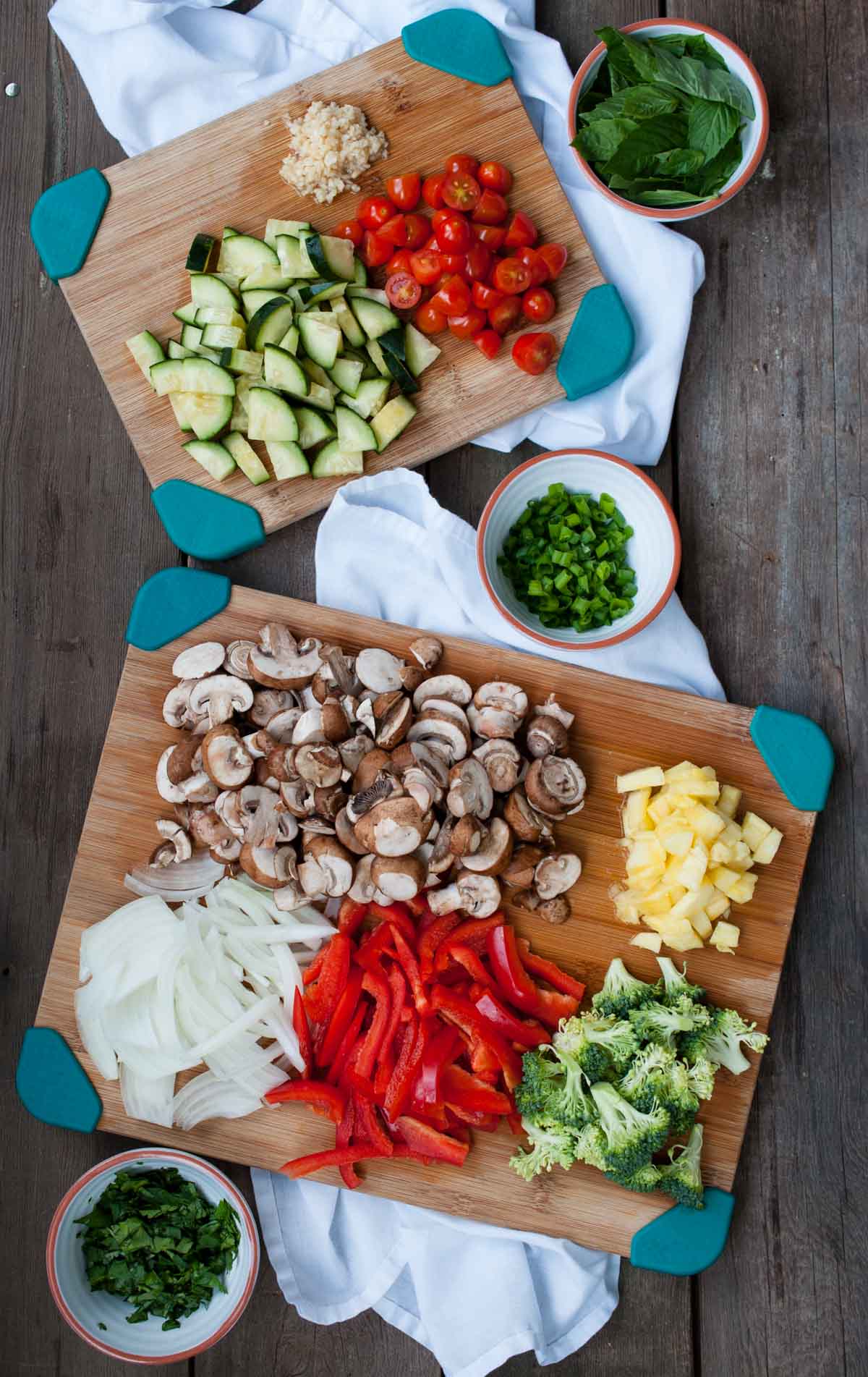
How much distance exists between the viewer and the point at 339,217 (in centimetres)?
321

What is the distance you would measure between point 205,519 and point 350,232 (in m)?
0.97

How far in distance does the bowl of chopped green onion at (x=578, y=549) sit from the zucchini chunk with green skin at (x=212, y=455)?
80 cm

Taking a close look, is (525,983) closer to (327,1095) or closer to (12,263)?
(327,1095)

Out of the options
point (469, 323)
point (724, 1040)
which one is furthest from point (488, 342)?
point (724, 1040)

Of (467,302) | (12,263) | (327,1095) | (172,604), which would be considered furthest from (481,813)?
(12,263)

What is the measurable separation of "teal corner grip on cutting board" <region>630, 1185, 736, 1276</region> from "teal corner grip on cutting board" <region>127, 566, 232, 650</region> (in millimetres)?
2272

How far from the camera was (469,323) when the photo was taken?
3.10 metres

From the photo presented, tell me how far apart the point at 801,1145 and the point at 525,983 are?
1.11 metres

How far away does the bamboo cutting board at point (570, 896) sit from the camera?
10.2ft

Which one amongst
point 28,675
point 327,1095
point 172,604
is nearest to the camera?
point 327,1095

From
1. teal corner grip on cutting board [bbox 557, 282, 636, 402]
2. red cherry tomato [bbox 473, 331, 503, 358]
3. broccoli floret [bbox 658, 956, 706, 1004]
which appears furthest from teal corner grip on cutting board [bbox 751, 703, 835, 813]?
red cherry tomato [bbox 473, 331, 503, 358]

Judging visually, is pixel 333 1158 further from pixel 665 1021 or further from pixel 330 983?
pixel 665 1021

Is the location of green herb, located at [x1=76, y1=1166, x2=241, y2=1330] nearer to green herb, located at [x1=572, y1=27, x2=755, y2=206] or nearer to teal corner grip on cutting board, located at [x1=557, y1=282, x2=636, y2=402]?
teal corner grip on cutting board, located at [x1=557, y1=282, x2=636, y2=402]

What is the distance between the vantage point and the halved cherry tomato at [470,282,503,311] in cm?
309
